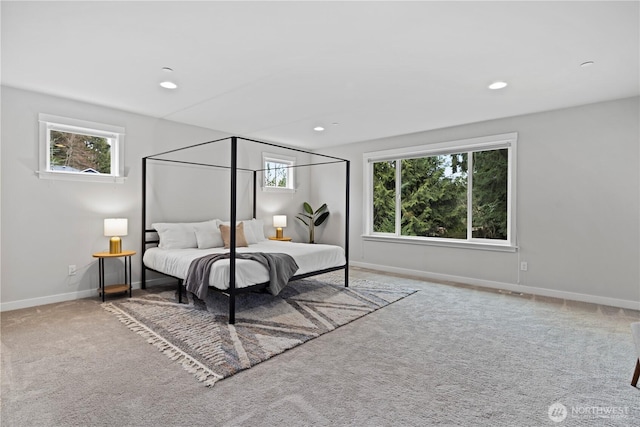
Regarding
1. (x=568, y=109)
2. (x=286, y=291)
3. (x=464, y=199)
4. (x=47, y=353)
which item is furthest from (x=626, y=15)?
(x=47, y=353)

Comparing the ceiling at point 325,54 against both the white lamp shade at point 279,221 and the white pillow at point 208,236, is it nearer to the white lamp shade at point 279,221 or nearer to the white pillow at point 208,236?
the white pillow at point 208,236

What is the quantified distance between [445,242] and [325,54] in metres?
3.75

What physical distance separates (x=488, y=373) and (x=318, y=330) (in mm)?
1470

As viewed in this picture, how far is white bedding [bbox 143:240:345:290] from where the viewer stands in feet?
11.1

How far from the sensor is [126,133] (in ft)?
15.0

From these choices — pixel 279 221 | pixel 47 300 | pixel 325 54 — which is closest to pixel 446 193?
pixel 279 221

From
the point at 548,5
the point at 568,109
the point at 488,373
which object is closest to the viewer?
the point at 548,5

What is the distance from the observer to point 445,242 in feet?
17.7

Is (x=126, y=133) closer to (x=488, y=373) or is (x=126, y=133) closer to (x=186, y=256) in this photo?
(x=186, y=256)

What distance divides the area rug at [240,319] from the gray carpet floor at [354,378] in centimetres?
13

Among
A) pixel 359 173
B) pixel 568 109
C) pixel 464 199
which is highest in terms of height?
pixel 568 109

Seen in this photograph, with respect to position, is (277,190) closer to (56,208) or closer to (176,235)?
(176,235)

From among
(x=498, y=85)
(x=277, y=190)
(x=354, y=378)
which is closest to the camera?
(x=354, y=378)

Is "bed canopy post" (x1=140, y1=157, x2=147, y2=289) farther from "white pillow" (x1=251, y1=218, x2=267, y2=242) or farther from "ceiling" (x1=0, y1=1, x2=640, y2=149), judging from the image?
"white pillow" (x1=251, y1=218, x2=267, y2=242)
